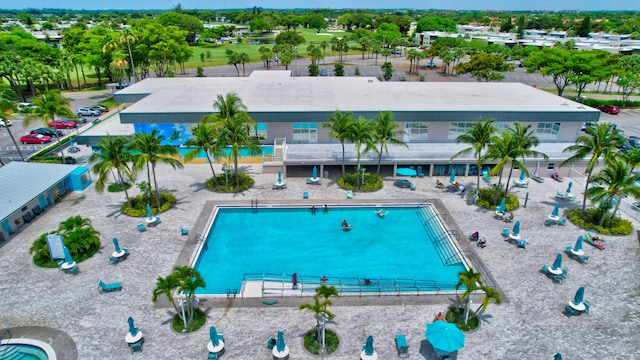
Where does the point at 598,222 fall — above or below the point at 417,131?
below

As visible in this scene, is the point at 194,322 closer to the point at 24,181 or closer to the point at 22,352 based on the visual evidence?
the point at 22,352

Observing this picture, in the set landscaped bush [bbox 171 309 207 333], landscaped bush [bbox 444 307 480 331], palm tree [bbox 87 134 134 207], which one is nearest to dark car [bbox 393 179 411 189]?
landscaped bush [bbox 444 307 480 331]

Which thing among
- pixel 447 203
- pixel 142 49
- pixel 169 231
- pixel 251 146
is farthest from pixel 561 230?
pixel 142 49

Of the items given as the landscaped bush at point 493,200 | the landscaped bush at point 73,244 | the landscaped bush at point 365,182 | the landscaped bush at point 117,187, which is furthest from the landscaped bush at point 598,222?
the landscaped bush at point 117,187

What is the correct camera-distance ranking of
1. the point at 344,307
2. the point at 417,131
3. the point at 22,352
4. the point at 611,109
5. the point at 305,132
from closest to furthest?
the point at 22,352 → the point at 344,307 → the point at 305,132 → the point at 417,131 → the point at 611,109

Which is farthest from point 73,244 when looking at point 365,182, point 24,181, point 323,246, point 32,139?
point 32,139

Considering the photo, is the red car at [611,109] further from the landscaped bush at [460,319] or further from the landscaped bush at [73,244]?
the landscaped bush at [73,244]

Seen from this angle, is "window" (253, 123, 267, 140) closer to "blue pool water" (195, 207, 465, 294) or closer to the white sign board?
"blue pool water" (195, 207, 465, 294)
